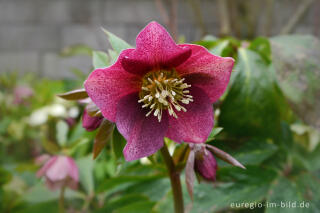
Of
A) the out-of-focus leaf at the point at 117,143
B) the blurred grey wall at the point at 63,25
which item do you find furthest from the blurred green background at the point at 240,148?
the blurred grey wall at the point at 63,25

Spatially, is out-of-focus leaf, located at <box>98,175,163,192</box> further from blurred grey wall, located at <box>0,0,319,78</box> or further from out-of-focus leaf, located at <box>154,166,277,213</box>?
blurred grey wall, located at <box>0,0,319,78</box>

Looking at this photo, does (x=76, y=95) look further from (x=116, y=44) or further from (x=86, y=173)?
(x=86, y=173)

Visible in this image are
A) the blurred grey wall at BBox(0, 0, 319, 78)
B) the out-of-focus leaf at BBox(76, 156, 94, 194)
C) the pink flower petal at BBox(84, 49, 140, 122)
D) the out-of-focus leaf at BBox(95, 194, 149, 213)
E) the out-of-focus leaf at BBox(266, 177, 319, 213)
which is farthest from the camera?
the blurred grey wall at BBox(0, 0, 319, 78)

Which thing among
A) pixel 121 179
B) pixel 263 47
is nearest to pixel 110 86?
pixel 121 179

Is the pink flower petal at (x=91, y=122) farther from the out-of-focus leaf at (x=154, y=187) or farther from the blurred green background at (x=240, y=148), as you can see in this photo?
the out-of-focus leaf at (x=154, y=187)

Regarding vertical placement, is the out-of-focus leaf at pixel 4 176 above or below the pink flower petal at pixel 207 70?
below

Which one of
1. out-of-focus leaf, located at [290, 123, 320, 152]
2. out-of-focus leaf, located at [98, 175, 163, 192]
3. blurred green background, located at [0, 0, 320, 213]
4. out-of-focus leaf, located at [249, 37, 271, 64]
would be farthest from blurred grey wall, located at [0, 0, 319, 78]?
out-of-focus leaf, located at [98, 175, 163, 192]
